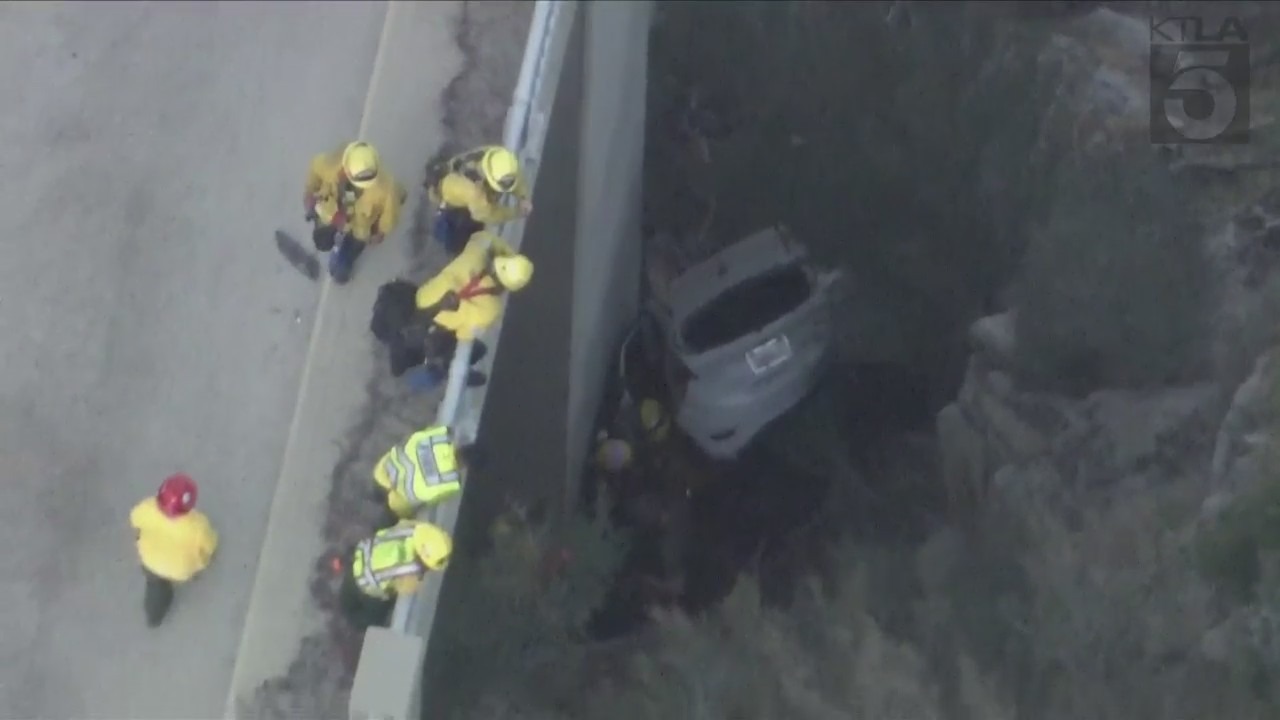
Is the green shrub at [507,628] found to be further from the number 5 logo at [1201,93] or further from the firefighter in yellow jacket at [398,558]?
the number 5 logo at [1201,93]

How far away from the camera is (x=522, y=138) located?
350cm

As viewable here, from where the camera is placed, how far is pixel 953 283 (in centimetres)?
495

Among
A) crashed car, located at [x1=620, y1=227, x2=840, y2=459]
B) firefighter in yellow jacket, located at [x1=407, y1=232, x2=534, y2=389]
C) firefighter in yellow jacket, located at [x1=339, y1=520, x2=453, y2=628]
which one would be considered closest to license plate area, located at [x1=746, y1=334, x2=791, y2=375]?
crashed car, located at [x1=620, y1=227, x2=840, y2=459]

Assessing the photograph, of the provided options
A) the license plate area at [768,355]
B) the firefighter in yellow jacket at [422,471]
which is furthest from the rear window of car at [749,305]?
the firefighter in yellow jacket at [422,471]

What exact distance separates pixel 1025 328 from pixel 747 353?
1.28 meters

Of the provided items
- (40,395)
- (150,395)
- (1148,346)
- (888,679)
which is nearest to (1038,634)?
(888,679)

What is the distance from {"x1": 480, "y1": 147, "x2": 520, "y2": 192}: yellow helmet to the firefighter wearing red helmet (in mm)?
1127

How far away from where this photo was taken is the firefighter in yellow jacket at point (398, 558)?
116 inches

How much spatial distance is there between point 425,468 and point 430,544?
0.20 metres

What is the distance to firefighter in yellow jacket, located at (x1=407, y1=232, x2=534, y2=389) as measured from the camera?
10.5 feet

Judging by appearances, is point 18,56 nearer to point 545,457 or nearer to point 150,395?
point 150,395

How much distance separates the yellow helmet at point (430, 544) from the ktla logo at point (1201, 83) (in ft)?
9.27

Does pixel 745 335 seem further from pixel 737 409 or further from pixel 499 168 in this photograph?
pixel 499 168

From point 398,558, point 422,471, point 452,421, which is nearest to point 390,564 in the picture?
point 398,558
